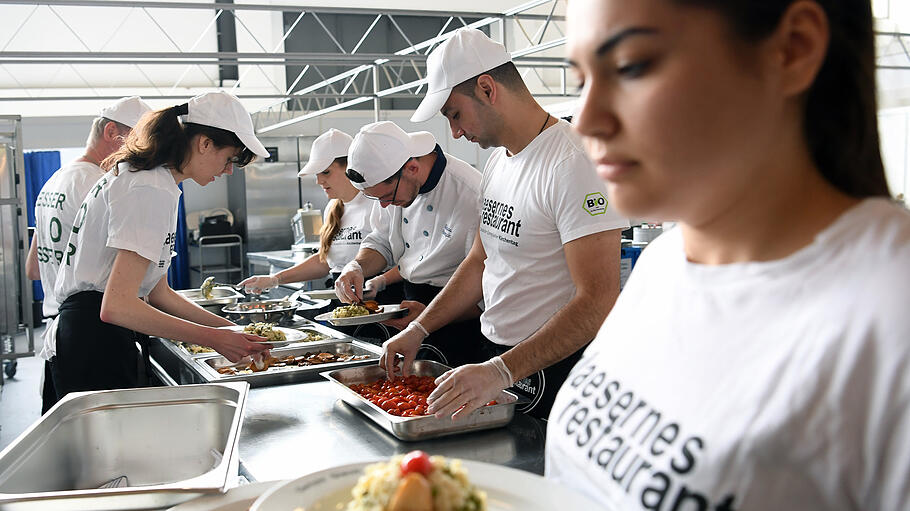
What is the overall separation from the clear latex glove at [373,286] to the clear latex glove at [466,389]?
1.95m

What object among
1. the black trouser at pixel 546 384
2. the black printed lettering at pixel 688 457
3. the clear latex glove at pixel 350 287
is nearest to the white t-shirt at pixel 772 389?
the black printed lettering at pixel 688 457

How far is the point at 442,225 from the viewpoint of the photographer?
132 inches

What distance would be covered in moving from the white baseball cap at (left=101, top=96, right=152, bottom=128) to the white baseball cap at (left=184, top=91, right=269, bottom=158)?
1435 mm

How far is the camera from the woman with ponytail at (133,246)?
2.33 m

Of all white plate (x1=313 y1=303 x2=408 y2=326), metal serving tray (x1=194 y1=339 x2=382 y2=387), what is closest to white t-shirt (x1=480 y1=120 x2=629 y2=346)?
metal serving tray (x1=194 y1=339 x2=382 y2=387)

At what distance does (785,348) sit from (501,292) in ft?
5.18

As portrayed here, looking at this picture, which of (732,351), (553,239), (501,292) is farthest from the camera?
(501,292)

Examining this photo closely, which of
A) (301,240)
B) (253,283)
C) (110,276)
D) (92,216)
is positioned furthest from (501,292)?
(301,240)

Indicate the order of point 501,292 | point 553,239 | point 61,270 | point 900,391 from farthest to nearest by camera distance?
point 61,270
point 501,292
point 553,239
point 900,391

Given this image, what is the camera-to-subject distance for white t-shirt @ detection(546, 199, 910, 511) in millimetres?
653

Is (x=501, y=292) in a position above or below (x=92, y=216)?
below

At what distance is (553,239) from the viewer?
2125mm

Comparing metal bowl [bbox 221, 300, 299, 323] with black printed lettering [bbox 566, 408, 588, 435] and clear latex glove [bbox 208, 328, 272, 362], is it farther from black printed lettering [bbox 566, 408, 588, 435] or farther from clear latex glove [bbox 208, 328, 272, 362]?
black printed lettering [bbox 566, 408, 588, 435]

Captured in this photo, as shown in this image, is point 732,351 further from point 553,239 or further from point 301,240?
point 301,240
